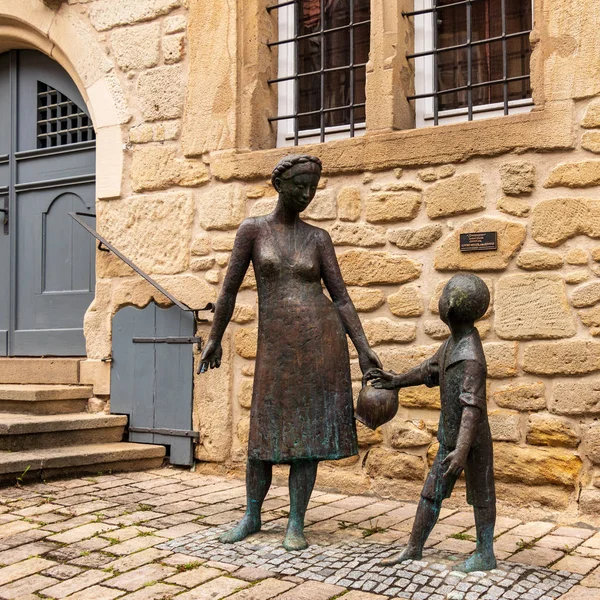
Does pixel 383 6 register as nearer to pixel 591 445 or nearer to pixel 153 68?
pixel 153 68

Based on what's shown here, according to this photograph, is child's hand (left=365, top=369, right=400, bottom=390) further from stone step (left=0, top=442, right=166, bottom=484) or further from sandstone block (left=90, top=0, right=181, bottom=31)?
sandstone block (left=90, top=0, right=181, bottom=31)

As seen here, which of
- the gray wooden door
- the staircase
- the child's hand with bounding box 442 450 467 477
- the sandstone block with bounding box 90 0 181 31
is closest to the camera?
the child's hand with bounding box 442 450 467 477

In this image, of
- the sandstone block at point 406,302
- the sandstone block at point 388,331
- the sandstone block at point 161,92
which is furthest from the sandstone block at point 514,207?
the sandstone block at point 161,92

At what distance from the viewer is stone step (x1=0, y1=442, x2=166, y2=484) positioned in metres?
5.01

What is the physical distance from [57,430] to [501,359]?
296cm

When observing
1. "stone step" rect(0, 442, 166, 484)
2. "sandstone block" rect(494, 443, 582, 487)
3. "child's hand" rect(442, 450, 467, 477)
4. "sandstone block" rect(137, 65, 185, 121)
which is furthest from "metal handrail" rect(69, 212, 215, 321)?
"child's hand" rect(442, 450, 467, 477)

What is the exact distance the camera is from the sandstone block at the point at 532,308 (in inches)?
177

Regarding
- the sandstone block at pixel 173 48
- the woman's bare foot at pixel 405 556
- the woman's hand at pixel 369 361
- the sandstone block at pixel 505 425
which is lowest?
the woman's bare foot at pixel 405 556

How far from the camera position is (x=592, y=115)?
4.50 meters

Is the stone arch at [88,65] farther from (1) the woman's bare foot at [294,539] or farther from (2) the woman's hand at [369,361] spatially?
(1) the woman's bare foot at [294,539]

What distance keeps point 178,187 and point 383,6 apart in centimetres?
189

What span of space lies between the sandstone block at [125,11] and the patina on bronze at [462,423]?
3.75 meters

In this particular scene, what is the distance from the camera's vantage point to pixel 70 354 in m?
6.68

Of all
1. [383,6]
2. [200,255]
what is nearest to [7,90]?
[200,255]
